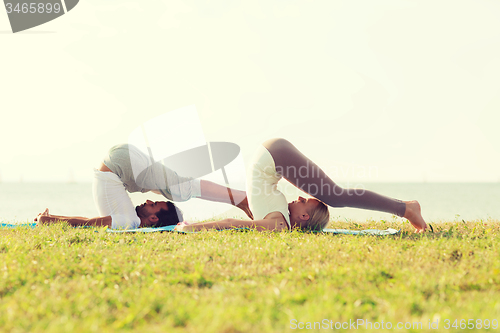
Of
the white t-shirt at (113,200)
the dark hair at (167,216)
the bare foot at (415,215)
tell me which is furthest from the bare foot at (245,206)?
the bare foot at (415,215)

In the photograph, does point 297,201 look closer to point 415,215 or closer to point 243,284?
point 415,215

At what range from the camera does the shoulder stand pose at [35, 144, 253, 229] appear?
5301mm

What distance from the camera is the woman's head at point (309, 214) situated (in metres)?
4.84

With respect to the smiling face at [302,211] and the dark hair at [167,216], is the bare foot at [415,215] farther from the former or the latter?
the dark hair at [167,216]

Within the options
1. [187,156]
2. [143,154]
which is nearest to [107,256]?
[143,154]

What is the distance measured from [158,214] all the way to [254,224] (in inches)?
69.9

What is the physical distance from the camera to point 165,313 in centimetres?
190

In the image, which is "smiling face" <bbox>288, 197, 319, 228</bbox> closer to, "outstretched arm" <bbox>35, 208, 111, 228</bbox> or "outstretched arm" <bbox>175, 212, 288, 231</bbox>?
"outstretched arm" <bbox>175, 212, 288, 231</bbox>

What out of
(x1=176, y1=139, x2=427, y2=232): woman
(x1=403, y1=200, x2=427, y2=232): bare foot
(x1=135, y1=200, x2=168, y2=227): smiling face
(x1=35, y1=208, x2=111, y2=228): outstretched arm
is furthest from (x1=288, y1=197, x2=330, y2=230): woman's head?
(x1=35, y1=208, x2=111, y2=228): outstretched arm

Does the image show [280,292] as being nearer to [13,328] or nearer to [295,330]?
[295,330]

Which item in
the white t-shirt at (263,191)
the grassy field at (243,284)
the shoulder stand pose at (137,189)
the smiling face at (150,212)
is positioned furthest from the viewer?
the smiling face at (150,212)

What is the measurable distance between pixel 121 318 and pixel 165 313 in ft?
0.77

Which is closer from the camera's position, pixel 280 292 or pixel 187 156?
pixel 280 292

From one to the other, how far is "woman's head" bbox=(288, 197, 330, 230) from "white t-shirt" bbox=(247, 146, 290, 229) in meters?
0.13
